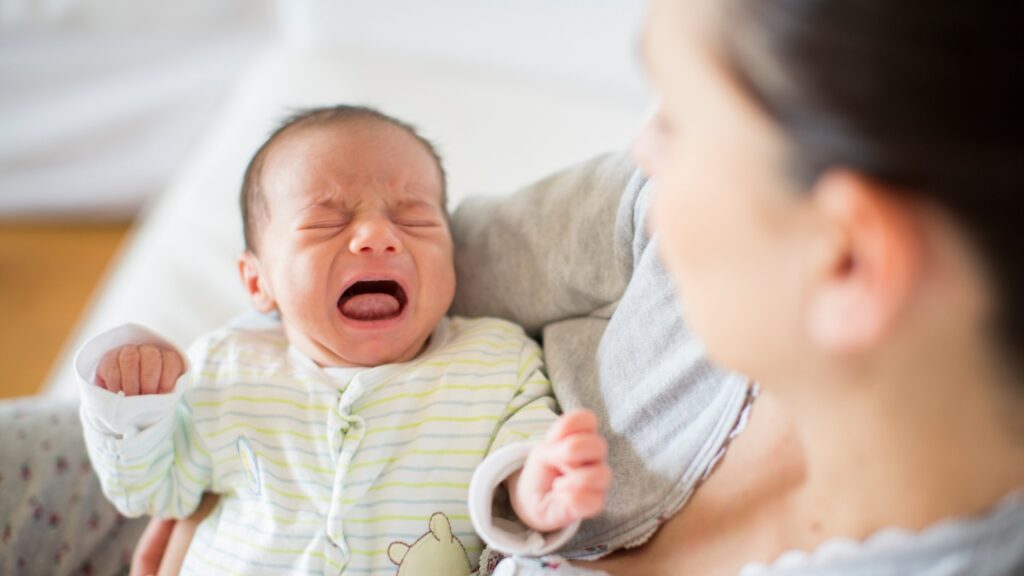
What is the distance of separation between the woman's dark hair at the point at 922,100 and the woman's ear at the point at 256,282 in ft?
2.45

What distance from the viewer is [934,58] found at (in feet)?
1.75

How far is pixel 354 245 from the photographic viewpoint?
3.42 ft

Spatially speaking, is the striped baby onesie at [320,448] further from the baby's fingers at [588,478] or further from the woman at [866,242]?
the woman at [866,242]

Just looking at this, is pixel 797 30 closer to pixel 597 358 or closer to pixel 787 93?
pixel 787 93

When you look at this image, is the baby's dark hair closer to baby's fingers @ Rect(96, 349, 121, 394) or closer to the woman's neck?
baby's fingers @ Rect(96, 349, 121, 394)

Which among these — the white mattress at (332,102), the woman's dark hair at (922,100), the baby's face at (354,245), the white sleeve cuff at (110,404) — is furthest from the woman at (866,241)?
the white mattress at (332,102)

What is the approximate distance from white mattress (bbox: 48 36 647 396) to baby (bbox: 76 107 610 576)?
1.34 feet

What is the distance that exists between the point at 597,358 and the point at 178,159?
1904 mm

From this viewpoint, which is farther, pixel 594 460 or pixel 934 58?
pixel 594 460

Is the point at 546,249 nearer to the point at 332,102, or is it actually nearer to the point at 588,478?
the point at 588,478

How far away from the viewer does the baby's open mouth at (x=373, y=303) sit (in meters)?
1.09

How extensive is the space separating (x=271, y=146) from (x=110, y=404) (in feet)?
1.14

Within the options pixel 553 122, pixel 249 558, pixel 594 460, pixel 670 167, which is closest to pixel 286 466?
pixel 249 558

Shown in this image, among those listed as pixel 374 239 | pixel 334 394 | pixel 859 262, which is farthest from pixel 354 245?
pixel 859 262
